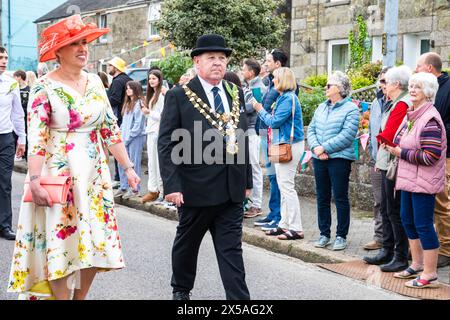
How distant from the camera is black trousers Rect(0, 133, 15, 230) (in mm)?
8625

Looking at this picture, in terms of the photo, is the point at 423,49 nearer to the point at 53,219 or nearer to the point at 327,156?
the point at 327,156

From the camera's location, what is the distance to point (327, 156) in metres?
8.15

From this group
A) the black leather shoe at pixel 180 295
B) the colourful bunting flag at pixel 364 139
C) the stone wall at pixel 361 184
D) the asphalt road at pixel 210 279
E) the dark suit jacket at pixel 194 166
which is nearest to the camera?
the dark suit jacket at pixel 194 166

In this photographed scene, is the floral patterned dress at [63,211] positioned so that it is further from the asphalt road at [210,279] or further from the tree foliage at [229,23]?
the tree foliage at [229,23]

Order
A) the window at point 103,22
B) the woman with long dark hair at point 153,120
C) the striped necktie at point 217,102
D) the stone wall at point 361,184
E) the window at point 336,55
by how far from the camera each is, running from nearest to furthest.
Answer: the striped necktie at point 217,102
the stone wall at point 361,184
the woman with long dark hair at point 153,120
the window at point 336,55
the window at point 103,22

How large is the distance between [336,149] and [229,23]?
1309 centimetres

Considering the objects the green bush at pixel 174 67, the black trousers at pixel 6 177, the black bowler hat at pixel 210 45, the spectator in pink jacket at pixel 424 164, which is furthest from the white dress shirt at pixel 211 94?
the green bush at pixel 174 67

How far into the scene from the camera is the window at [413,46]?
18781 mm

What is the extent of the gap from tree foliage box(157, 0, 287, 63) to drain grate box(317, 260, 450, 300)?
44.1 ft

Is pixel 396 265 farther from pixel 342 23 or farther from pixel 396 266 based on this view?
pixel 342 23

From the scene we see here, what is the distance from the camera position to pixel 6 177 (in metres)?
8.72

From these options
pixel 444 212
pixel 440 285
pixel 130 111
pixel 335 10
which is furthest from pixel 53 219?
pixel 335 10

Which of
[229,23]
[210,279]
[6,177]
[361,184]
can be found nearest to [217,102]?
[210,279]

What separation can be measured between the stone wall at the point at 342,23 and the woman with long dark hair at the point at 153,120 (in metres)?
8.68
